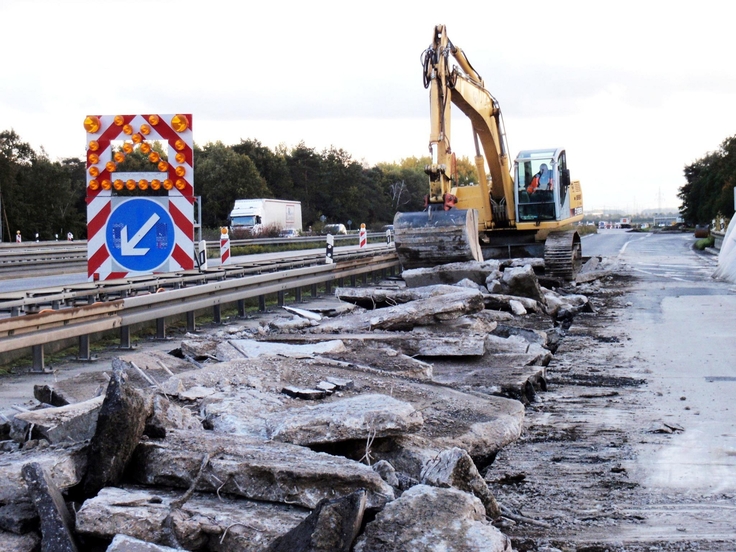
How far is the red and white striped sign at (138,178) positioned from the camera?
350 inches

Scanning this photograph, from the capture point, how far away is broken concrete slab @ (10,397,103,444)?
183 inches

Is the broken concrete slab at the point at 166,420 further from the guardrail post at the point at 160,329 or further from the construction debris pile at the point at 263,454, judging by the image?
the guardrail post at the point at 160,329

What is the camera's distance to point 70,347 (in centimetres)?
1004

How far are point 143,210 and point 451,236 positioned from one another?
462 inches

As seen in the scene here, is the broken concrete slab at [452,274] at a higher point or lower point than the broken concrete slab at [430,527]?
lower

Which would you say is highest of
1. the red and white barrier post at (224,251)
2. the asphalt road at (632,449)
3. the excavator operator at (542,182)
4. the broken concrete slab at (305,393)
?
the excavator operator at (542,182)

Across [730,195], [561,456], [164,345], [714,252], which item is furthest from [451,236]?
[730,195]

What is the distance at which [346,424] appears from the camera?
16.4 feet

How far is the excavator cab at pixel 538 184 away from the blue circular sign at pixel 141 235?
52.2 feet

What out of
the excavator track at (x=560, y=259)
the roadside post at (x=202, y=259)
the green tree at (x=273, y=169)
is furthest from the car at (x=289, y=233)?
the roadside post at (x=202, y=259)

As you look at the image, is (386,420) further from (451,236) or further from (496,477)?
(451,236)

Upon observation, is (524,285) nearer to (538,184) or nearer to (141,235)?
(141,235)

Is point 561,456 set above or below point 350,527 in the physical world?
below

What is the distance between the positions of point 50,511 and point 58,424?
4.24 ft
